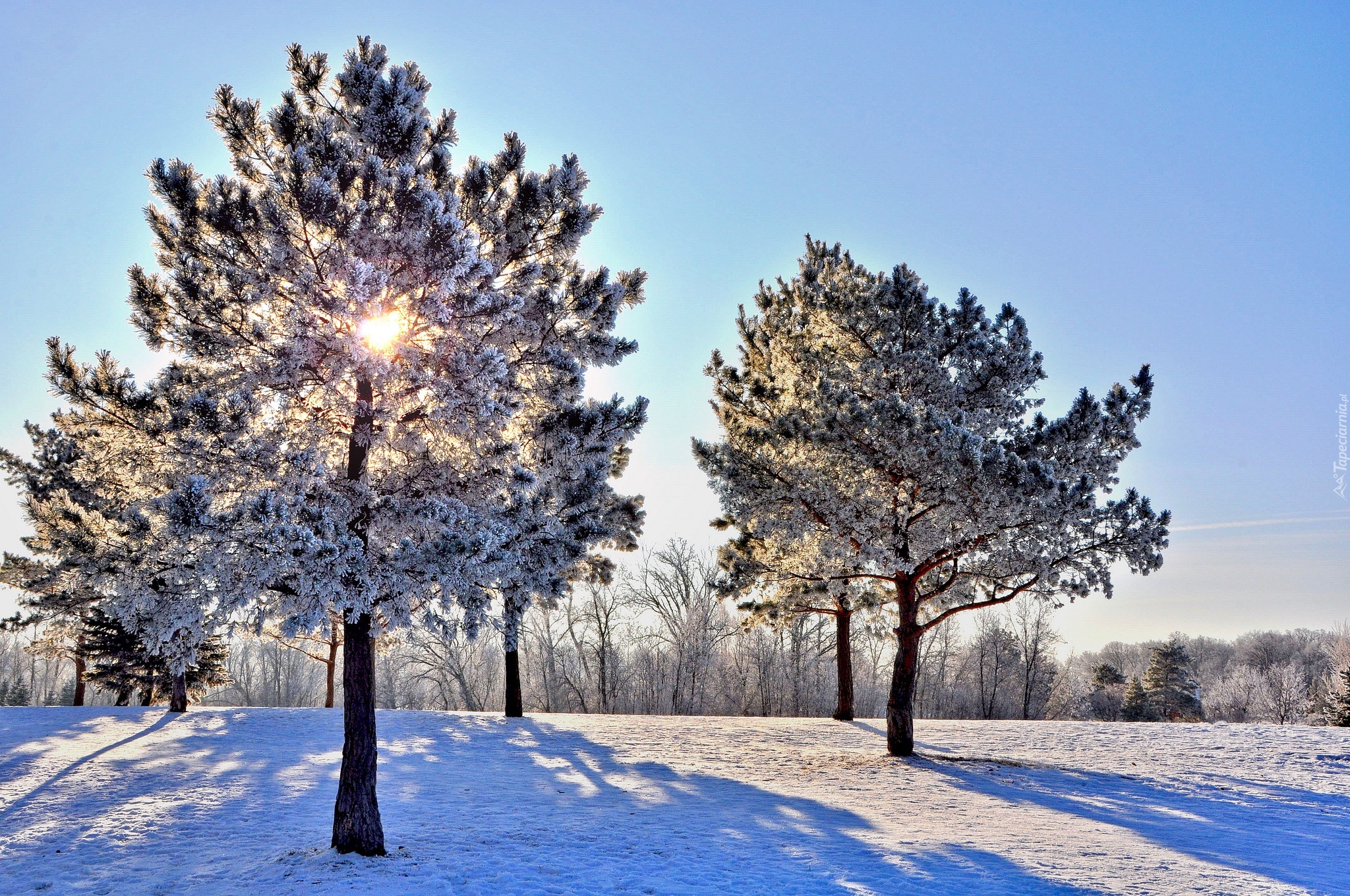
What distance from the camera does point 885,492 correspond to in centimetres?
1589

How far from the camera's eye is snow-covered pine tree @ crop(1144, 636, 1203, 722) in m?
45.6

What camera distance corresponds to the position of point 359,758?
345 inches

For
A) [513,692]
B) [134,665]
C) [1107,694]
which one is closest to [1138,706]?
[1107,694]

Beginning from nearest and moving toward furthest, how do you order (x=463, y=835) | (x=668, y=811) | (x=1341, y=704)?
1. (x=463, y=835)
2. (x=668, y=811)
3. (x=1341, y=704)

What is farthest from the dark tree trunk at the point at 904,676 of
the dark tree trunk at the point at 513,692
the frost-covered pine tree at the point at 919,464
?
the dark tree trunk at the point at 513,692

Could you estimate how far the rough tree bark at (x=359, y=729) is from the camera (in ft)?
28.3

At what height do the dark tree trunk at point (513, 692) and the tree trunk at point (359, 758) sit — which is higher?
the tree trunk at point (359, 758)

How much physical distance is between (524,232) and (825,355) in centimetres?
926

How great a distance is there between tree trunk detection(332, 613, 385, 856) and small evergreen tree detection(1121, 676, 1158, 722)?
49514mm

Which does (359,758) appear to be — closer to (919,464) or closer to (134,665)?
(919,464)

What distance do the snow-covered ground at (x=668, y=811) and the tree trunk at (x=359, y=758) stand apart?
0.94 ft

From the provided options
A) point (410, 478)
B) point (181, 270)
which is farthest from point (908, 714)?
point (181, 270)

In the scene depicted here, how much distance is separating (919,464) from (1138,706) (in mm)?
41540

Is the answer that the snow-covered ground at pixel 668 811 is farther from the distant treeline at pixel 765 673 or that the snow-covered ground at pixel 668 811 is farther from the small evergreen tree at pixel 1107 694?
the small evergreen tree at pixel 1107 694
